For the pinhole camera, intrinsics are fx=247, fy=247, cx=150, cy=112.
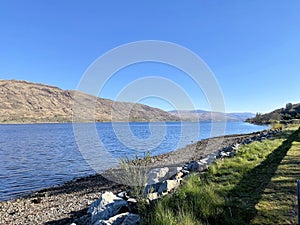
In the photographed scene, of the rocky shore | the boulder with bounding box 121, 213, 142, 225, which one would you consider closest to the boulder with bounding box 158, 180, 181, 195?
the rocky shore

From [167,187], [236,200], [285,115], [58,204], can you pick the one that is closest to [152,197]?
[167,187]

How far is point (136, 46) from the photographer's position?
1300cm

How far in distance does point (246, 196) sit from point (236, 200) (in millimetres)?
432

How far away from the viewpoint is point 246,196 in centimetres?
579

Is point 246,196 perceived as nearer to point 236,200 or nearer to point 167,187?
point 236,200

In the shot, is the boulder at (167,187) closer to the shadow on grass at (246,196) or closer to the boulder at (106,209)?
the boulder at (106,209)

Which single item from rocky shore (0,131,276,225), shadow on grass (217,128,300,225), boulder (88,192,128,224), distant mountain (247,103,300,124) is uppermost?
distant mountain (247,103,300,124)

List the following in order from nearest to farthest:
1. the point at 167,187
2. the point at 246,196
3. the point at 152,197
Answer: the point at 246,196
the point at 152,197
the point at 167,187

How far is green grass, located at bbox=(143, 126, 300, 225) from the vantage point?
457 cm

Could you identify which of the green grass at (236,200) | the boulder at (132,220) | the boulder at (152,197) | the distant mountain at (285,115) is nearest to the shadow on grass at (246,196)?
the green grass at (236,200)

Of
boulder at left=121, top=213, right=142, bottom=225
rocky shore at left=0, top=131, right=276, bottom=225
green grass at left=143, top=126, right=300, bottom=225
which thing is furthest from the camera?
rocky shore at left=0, top=131, right=276, bottom=225

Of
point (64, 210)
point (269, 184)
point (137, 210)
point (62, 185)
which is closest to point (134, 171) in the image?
point (137, 210)

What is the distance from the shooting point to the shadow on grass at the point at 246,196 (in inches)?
183

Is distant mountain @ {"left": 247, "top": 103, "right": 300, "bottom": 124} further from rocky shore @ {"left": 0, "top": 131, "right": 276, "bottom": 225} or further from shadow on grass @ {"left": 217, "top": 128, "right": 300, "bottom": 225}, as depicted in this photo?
shadow on grass @ {"left": 217, "top": 128, "right": 300, "bottom": 225}
